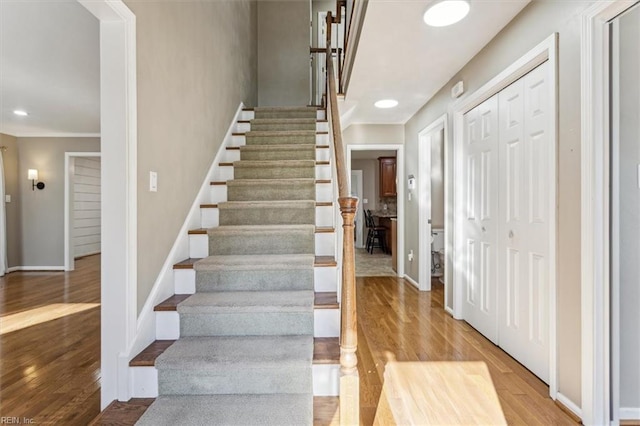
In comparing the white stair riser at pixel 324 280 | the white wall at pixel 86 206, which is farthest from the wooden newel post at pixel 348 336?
the white wall at pixel 86 206

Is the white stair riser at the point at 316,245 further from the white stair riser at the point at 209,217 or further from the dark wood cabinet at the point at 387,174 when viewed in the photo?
the dark wood cabinet at the point at 387,174

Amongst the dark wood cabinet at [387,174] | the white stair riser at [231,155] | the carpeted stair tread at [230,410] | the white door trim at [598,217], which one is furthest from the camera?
the dark wood cabinet at [387,174]

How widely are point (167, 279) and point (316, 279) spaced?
95cm

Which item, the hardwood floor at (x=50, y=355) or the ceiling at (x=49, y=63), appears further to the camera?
the ceiling at (x=49, y=63)

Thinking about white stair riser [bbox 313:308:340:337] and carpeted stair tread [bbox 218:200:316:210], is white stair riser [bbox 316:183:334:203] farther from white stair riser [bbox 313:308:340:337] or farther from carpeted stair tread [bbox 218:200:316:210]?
white stair riser [bbox 313:308:340:337]

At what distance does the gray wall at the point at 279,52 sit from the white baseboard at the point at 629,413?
216 inches

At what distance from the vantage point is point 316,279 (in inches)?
84.8

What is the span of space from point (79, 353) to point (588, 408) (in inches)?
122

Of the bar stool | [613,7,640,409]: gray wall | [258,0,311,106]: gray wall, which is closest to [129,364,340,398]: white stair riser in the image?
[613,7,640,409]: gray wall

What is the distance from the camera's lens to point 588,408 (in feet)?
5.05

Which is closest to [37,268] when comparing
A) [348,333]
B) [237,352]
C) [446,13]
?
[237,352]

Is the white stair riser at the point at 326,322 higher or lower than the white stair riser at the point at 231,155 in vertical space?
lower

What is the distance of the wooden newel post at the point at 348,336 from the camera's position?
4.56 feet

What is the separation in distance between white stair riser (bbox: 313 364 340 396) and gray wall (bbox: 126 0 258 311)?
101 centimetres
